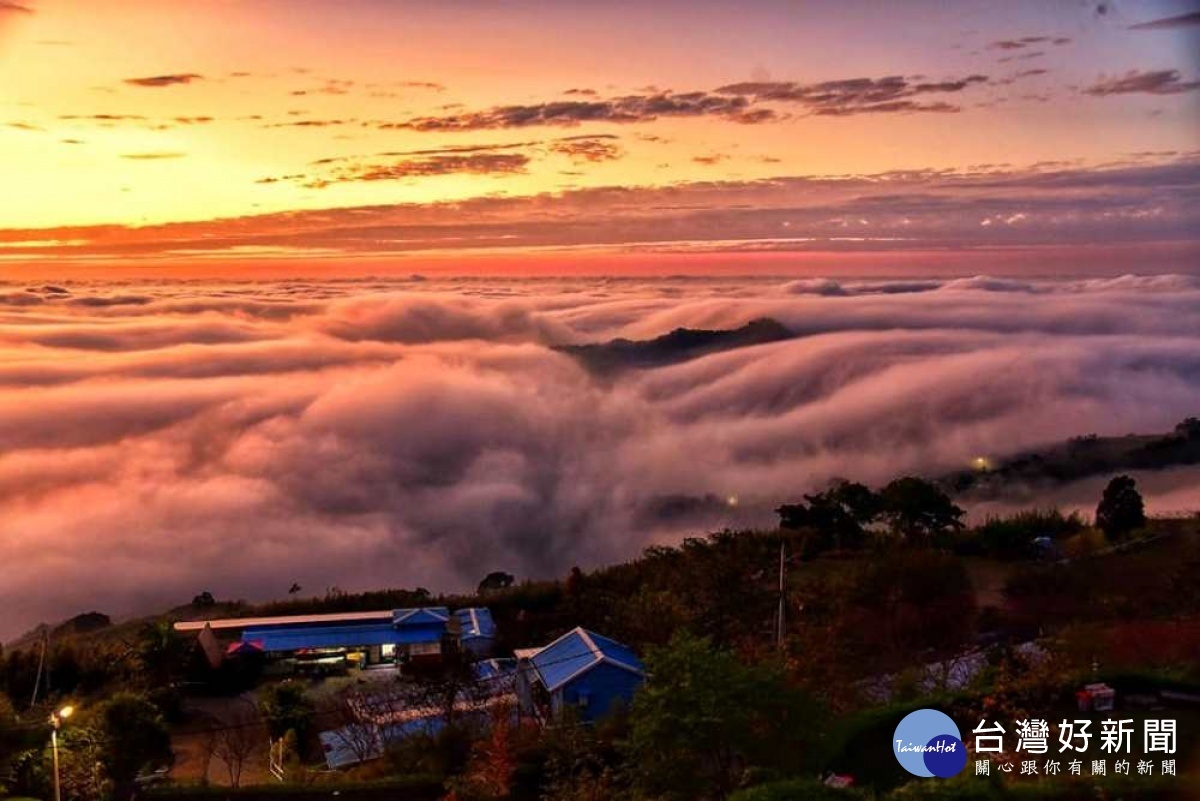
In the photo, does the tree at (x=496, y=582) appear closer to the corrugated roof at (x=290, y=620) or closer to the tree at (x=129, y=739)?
the corrugated roof at (x=290, y=620)

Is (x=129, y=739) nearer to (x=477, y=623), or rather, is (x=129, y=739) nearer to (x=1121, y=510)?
(x=477, y=623)

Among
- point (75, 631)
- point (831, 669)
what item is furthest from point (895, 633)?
point (75, 631)

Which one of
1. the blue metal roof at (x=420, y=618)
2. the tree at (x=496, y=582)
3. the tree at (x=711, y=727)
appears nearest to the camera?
the tree at (x=711, y=727)

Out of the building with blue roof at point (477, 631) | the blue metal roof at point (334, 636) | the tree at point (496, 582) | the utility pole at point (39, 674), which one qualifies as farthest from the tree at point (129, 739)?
the tree at point (496, 582)

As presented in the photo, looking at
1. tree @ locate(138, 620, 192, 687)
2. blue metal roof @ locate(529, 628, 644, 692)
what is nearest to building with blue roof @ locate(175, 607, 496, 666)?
tree @ locate(138, 620, 192, 687)

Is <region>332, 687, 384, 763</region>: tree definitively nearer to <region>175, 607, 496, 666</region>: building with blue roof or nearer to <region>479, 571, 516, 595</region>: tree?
<region>175, 607, 496, 666</region>: building with blue roof

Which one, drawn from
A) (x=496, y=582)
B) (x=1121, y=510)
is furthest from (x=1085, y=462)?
(x=496, y=582)

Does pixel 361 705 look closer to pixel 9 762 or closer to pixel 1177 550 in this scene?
pixel 9 762
